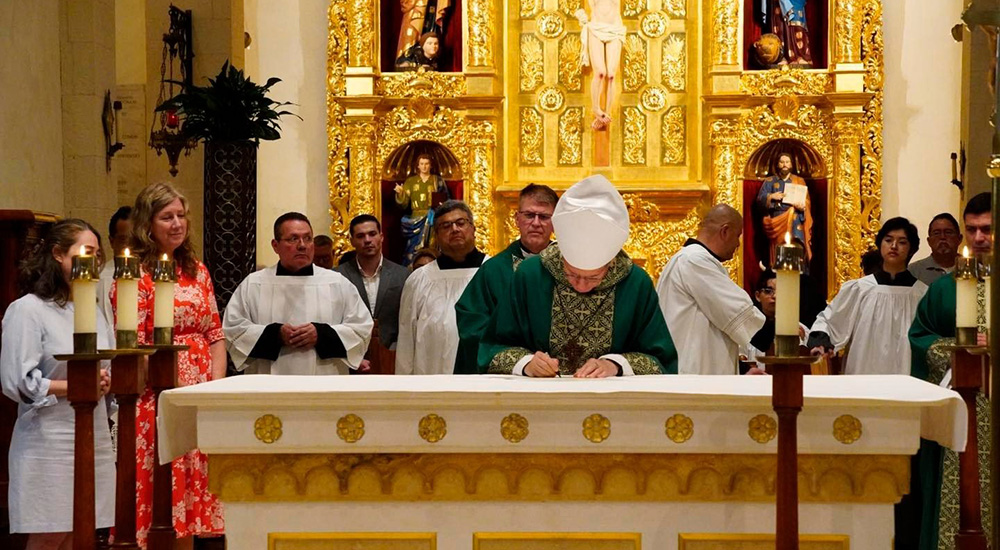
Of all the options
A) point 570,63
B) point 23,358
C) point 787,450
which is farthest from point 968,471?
point 570,63

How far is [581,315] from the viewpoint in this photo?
461 cm

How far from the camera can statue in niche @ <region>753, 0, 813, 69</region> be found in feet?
41.4

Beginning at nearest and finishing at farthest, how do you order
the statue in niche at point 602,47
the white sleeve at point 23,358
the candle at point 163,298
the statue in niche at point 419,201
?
the candle at point 163,298 → the white sleeve at point 23,358 → the statue in niche at point 419,201 → the statue in niche at point 602,47

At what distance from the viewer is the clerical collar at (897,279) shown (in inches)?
305

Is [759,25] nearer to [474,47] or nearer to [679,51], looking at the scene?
[679,51]

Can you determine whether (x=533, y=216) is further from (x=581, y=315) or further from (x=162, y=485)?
(x=162, y=485)

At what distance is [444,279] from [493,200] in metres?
5.04

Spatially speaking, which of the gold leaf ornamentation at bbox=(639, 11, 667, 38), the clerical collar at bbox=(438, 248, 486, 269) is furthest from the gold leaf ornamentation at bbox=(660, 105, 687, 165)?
the clerical collar at bbox=(438, 248, 486, 269)

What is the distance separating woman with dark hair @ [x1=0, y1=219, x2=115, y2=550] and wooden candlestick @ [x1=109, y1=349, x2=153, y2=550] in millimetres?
1269

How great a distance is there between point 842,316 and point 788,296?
15.2 feet

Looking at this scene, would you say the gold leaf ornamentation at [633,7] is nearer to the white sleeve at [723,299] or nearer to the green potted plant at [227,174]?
the green potted plant at [227,174]

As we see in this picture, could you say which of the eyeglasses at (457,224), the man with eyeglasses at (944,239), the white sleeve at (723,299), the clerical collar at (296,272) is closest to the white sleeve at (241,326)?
the clerical collar at (296,272)

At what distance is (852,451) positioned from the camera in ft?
12.3

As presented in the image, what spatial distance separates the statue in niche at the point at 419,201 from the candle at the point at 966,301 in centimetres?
831
